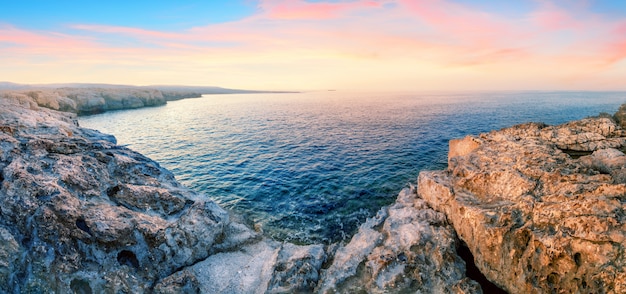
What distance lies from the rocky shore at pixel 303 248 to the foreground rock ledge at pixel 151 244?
5 cm

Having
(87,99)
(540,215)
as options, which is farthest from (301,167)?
(87,99)

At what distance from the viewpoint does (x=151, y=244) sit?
11.2 m

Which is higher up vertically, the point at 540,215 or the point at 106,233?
the point at 540,215

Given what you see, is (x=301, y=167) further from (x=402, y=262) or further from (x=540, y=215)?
(x=540, y=215)

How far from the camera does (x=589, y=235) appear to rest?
29.5 feet

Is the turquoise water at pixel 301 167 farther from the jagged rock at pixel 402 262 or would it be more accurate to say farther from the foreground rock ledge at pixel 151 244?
the foreground rock ledge at pixel 151 244

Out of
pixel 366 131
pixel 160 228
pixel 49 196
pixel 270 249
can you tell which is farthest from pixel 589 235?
Result: pixel 366 131

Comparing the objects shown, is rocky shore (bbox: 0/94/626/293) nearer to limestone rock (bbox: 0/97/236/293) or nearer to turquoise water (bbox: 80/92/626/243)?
limestone rock (bbox: 0/97/236/293)

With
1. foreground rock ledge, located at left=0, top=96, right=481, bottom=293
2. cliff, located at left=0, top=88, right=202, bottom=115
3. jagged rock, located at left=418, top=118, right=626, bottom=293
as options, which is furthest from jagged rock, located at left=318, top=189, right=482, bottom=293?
cliff, located at left=0, top=88, right=202, bottom=115

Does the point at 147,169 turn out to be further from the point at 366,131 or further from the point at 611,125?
the point at 366,131

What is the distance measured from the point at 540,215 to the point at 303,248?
34.9 ft

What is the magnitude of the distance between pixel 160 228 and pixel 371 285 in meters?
9.90

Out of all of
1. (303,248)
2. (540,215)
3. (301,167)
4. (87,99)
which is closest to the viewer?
(540,215)

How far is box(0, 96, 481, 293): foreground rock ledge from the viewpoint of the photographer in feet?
30.9
